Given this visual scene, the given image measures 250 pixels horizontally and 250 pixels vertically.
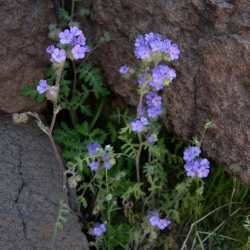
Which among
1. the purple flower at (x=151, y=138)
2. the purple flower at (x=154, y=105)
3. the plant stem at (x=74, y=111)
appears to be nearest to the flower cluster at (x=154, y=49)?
the purple flower at (x=154, y=105)

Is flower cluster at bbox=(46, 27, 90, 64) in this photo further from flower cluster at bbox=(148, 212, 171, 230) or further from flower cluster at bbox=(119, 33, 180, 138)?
flower cluster at bbox=(148, 212, 171, 230)

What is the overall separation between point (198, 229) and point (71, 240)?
69cm

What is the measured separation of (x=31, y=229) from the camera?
2760 mm

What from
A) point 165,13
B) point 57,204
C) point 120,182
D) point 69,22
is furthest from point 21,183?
point 165,13

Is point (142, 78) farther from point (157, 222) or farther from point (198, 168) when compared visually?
point (157, 222)

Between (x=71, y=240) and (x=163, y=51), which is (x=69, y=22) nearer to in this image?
(x=163, y=51)

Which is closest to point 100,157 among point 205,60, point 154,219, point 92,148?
point 92,148

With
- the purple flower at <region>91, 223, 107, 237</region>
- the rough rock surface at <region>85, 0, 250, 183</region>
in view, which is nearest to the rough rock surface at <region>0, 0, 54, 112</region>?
the rough rock surface at <region>85, 0, 250, 183</region>

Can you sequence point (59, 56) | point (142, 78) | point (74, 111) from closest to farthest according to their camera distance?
A: 1. point (59, 56)
2. point (142, 78)
3. point (74, 111)

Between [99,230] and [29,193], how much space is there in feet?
1.24

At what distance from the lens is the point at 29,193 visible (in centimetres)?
289

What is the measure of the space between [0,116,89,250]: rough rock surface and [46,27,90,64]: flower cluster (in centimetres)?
66

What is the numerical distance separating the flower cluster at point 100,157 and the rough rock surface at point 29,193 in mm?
272

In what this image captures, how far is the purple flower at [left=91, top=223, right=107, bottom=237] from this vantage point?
2.86 m
